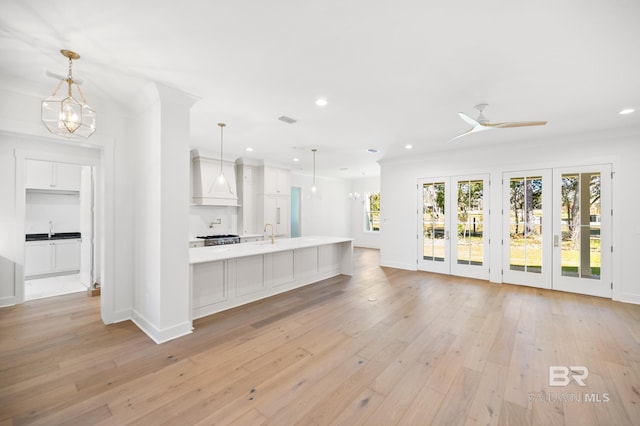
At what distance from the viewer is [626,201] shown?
4285 mm

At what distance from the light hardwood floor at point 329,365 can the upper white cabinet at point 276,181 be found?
12.9 feet

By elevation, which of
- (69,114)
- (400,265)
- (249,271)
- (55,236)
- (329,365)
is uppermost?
(69,114)

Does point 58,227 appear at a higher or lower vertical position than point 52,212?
lower

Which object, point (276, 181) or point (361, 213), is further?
point (361, 213)

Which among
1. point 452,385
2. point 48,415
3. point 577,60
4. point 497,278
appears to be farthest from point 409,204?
point 48,415

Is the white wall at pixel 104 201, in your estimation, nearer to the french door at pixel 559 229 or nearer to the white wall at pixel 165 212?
the white wall at pixel 165 212

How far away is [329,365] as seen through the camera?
97.1 inches

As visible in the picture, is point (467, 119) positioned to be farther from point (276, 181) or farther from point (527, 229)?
point (276, 181)

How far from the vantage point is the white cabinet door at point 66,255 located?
5430 mm

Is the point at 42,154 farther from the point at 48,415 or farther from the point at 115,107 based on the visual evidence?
the point at 48,415

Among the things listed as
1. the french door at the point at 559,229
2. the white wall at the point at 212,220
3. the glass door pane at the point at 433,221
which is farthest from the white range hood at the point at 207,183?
the french door at the point at 559,229

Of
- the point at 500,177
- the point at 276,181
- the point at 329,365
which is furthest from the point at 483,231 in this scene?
the point at 276,181

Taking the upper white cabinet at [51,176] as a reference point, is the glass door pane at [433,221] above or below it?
below

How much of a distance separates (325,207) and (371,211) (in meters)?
1.88
